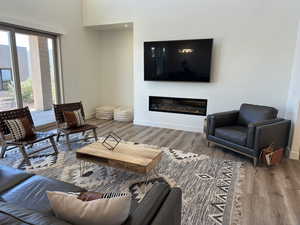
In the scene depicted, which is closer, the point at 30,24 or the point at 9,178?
the point at 9,178

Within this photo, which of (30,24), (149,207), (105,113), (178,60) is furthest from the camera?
(105,113)

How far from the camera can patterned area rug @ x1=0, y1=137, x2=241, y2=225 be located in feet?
6.96

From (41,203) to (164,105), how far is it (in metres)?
3.96

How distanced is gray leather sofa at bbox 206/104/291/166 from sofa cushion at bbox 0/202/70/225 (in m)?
2.91

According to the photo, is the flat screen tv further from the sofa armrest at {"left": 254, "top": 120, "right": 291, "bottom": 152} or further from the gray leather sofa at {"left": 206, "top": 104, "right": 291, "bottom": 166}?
the sofa armrest at {"left": 254, "top": 120, "right": 291, "bottom": 152}

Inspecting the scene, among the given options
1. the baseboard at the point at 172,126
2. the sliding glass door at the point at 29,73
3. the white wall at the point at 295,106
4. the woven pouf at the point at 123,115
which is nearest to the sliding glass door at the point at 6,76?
the sliding glass door at the point at 29,73

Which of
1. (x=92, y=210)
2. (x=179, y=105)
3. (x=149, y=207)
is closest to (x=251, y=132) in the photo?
(x=179, y=105)

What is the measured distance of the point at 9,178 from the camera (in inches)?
73.6

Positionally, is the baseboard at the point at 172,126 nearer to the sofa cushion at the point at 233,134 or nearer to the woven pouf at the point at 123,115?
the woven pouf at the point at 123,115

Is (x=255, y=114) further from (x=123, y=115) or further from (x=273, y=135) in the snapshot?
(x=123, y=115)

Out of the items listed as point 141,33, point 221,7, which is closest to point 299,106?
point 221,7

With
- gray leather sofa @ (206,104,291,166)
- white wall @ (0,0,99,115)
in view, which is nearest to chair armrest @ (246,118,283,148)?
gray leather sofa @ (206,104,291,166)

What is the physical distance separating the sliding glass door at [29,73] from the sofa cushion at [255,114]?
4388 mm

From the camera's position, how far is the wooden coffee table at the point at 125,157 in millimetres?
2324
